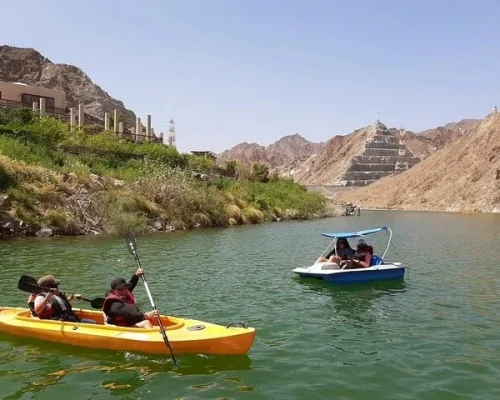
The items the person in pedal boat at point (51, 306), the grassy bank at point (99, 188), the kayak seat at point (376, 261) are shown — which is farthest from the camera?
the grassy bank at point (99, 188)

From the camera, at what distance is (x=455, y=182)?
305 feet

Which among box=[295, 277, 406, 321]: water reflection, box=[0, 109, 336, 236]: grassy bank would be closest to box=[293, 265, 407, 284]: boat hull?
box=[295, 277, 406, 321]: water reflection

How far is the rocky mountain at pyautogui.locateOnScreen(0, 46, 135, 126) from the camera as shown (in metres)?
107

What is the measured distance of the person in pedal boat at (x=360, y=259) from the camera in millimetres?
16250

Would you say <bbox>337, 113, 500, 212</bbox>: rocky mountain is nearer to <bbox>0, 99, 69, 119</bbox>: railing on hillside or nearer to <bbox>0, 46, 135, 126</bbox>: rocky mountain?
<bbox>0, 46, 135, 126</bbox>: rocky mountain

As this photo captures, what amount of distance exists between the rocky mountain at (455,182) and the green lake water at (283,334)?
69128mm

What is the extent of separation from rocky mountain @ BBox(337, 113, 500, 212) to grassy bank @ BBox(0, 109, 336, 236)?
4848 cm

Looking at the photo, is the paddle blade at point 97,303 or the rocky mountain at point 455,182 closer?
the paddle blade at point 97,303

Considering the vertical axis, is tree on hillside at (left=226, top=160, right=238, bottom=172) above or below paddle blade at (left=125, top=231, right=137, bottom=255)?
above

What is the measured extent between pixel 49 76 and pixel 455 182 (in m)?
87.7

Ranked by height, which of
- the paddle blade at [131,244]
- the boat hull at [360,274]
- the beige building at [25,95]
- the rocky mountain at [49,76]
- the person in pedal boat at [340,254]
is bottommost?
the boat hull at [360,274]

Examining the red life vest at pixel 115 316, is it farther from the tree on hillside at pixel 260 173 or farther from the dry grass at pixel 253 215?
the tree on hillside at pixel 260 173

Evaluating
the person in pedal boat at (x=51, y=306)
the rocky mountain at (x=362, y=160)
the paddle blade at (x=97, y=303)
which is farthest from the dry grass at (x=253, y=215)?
the rocky mountain at (x=362, y=160)

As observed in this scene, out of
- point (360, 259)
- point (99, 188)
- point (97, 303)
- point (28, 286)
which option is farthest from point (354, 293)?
point (99, 188)
